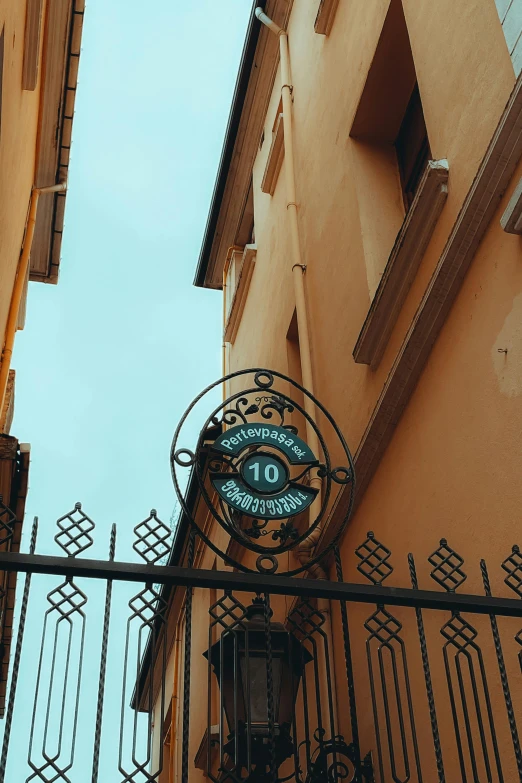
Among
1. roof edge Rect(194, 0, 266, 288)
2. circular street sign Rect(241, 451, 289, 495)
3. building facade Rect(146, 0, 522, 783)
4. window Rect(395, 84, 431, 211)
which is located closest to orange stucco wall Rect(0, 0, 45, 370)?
building facade Rect(146, 0, 522, 783)

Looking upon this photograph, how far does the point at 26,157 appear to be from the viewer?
10.4m

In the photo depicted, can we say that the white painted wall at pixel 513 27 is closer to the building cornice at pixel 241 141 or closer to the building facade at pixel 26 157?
the building facade at pixel 26 157

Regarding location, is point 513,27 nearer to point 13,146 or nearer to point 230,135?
point 13,146

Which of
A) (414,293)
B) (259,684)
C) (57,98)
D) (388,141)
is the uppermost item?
(57,98)

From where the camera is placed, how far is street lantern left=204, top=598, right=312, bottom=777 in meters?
3.93

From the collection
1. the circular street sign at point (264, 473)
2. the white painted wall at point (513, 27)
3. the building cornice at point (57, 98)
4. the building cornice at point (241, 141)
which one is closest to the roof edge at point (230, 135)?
the building cornice at point (241, 141)

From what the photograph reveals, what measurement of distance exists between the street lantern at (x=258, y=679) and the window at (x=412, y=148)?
4.69 m

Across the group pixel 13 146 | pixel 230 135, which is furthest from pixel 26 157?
pixel 230 135

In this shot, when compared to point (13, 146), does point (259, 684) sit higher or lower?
lower

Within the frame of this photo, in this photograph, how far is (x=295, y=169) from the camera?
10703 millimetres

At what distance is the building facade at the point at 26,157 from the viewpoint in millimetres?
8070

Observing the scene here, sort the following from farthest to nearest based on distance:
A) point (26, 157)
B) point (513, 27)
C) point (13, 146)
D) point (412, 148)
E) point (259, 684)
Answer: point (26, 157) → point (13, 146) → point (412, 148) → point (513, 27) → point (259, 684)

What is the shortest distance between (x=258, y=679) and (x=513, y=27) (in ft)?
12.4

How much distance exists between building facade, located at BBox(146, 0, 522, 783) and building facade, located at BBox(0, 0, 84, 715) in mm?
2839
